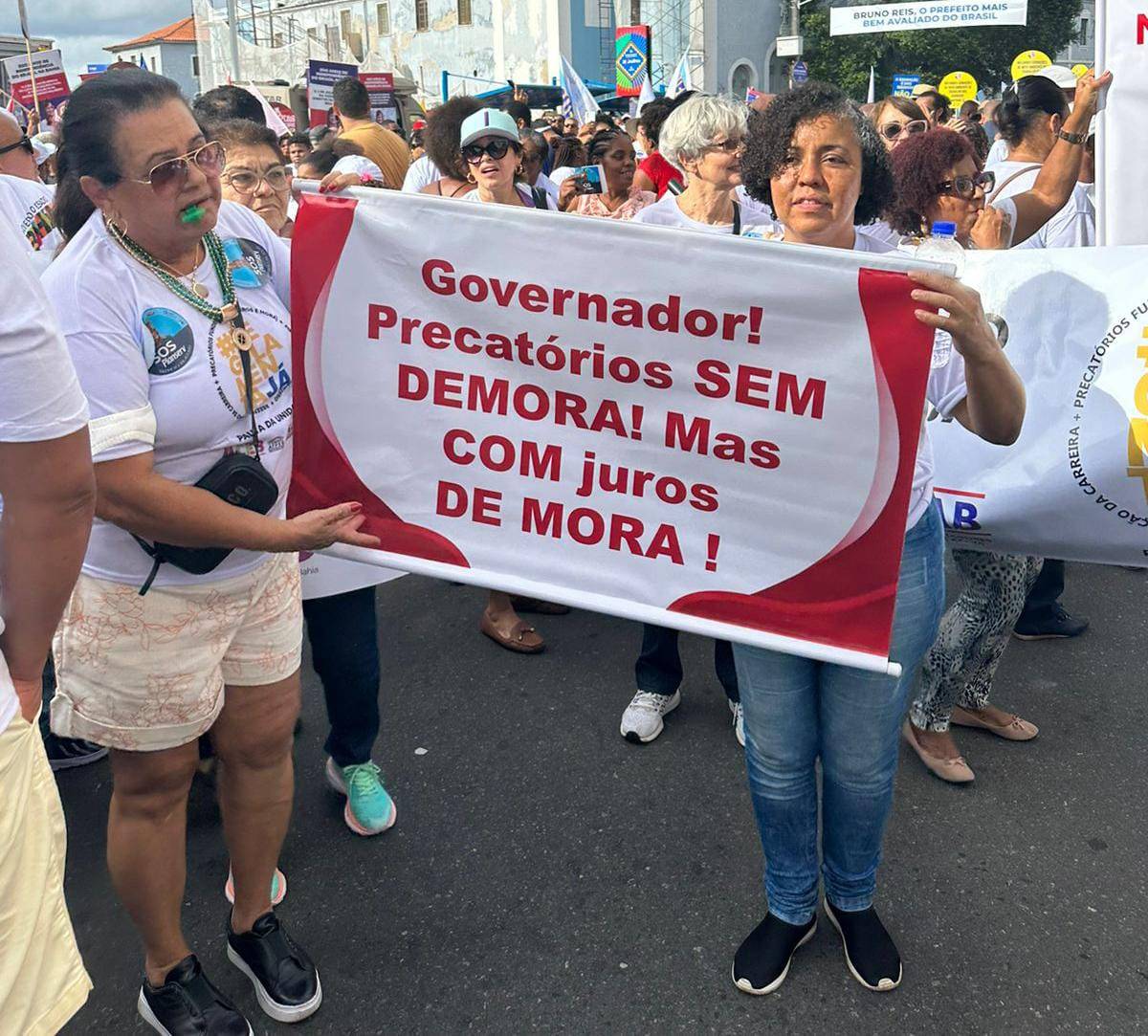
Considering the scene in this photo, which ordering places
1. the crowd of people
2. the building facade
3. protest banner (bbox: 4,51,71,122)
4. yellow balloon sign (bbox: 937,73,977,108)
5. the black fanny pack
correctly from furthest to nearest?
the building facade → yellow balloon sign (bbox: 937,73,977,108) → protest banner (bbox: 4,51,71,122) → the black fanny pack → the crowd of people

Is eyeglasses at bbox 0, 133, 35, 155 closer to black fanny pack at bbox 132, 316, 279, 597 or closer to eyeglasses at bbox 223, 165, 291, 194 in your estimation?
eyeglasses at bbox 223, 165, 291, 194

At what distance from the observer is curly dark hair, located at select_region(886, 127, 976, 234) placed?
3344mm

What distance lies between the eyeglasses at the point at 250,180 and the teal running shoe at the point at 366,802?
1.64 metres

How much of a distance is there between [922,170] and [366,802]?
8.64ft

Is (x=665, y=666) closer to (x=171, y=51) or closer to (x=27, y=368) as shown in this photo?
(x=27, y=368)

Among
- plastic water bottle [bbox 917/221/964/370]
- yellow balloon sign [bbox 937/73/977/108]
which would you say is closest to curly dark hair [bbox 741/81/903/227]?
plastic water bottle [bbox 917/221/964/370]

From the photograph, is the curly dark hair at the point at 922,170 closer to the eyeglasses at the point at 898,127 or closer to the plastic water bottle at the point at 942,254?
the plastic water bottle at the point at 942,254

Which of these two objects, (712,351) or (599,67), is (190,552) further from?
(599,67)

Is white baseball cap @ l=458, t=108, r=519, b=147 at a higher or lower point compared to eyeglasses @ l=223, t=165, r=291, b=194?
higher

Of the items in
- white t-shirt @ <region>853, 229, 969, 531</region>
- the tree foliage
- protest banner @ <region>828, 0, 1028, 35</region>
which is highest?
the tree foliage

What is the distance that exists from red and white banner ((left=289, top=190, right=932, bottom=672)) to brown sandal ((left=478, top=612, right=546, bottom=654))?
1.85 m

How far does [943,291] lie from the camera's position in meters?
1.70

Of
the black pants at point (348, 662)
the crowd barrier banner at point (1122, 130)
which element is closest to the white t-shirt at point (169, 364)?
the black pants at point (348, 662)

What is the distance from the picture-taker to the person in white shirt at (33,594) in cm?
115
